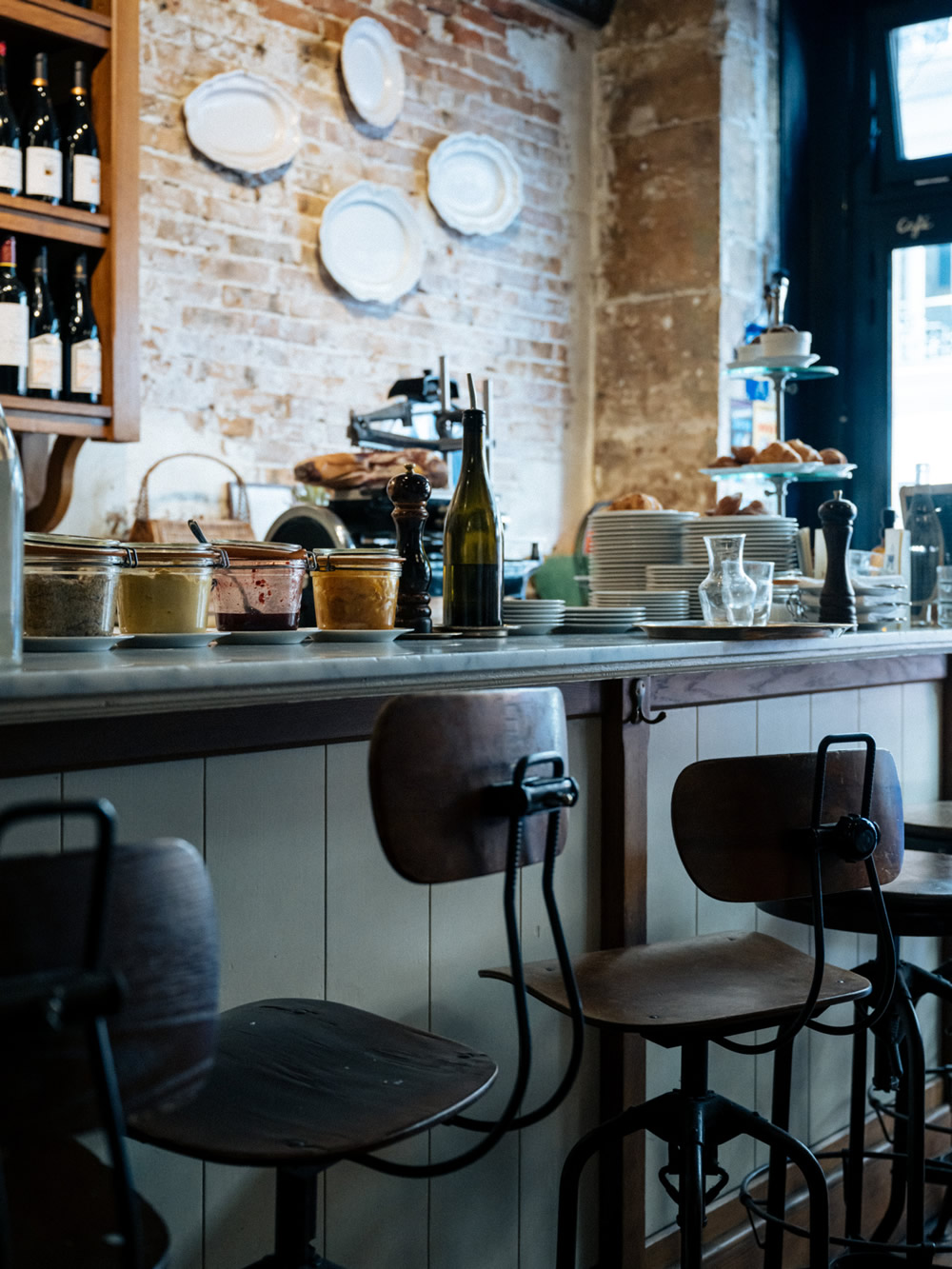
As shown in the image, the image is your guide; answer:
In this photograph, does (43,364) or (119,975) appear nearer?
(119,975)

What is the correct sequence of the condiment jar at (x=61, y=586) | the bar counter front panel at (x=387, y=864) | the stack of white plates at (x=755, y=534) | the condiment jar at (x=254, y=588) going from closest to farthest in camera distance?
the bar counter front panel at (x=387, y=864) < the condiment jar at (x=61, y=586) < the condiment jar at (x=254, y=588) < the stack of white plates at (x=755, y=534)

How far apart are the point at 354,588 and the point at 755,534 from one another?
125cm

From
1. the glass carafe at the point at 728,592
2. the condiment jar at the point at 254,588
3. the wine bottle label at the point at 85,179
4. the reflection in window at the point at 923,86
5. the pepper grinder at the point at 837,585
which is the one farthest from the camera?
the reflection in window at the point at 923,86

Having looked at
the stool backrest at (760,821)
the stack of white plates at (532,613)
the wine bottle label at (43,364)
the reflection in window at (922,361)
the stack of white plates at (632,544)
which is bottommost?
the stool backrest at (760,821)

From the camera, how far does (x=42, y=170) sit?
286 centimetres

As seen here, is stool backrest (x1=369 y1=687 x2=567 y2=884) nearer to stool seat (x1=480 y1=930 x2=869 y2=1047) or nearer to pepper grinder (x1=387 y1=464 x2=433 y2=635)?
stool seat (x1=480 y1=930 x2=869 y2=1047)

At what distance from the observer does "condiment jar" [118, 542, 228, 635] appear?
1490mm

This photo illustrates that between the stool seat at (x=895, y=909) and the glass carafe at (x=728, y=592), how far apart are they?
0.45 m

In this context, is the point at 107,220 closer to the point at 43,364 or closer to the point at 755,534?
the point at 43,364

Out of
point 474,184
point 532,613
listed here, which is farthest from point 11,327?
point 474,184

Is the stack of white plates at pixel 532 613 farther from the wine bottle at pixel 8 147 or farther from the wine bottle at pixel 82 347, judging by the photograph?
the wine bottle at pixel 8 147

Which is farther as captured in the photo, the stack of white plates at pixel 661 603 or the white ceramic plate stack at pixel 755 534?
the white ceramic plate stack at pixel 755 534

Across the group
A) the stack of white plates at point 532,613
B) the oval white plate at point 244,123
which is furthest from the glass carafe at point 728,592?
the oval white plate at point 244,123

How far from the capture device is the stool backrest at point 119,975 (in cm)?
76
